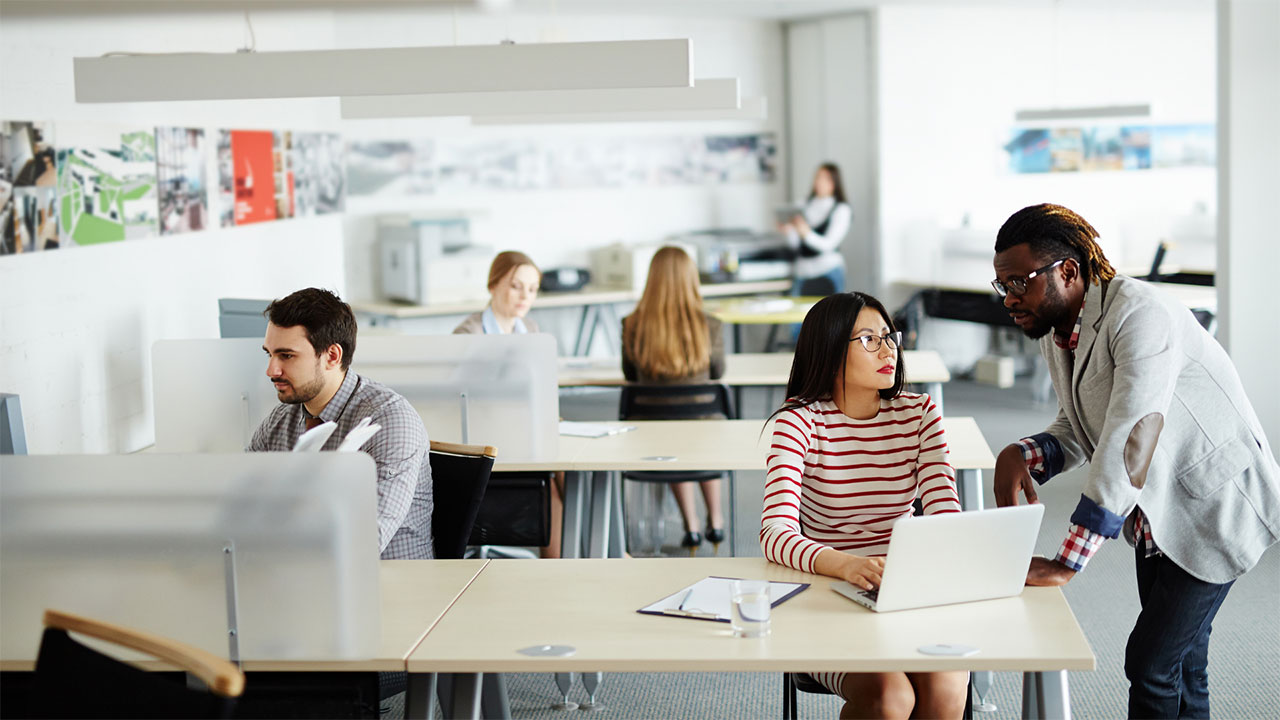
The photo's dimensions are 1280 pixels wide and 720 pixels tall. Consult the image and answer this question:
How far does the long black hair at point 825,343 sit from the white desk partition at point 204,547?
0.94m

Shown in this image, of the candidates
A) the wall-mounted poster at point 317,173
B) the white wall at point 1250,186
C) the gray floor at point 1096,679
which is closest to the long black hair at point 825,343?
the gray floor at point 1096,679

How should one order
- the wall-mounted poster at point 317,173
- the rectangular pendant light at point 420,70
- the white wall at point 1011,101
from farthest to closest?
1. the white wall at point 1011,101
2. the wall-mounted poster at point 317,173
3. the rectangular pendant light at point 420,70

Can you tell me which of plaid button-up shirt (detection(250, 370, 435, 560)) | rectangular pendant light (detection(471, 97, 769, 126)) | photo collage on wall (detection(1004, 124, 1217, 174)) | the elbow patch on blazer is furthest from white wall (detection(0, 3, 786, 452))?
photo collage on wall (detection(1004, 124, 1217, 174))

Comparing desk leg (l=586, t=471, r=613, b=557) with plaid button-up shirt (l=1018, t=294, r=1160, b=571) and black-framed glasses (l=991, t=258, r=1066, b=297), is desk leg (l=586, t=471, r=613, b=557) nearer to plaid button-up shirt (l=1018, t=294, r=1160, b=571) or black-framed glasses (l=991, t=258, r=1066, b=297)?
plaid button-up shirt (l=1018, t=294, r=1160, b=571)

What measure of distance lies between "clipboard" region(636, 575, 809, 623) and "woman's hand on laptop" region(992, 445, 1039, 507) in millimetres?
419

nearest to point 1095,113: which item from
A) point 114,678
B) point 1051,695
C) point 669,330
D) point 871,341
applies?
point 669,330

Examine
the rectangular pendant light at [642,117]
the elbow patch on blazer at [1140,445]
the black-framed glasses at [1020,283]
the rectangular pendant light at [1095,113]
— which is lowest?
the elbow patch on blazer at [1140,445]

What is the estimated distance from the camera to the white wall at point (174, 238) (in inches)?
150

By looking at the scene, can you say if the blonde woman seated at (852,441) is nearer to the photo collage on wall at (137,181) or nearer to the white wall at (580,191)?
the photo collage on wall at (137,181)

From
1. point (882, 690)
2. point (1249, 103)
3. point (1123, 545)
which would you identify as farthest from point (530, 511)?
point (1249, 103)

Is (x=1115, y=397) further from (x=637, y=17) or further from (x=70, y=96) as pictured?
(x=637, y=17)

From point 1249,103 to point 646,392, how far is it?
8.90 feet

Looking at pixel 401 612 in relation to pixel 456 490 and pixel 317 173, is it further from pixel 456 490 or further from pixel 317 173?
pixel 317 173

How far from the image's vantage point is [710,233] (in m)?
8.97
